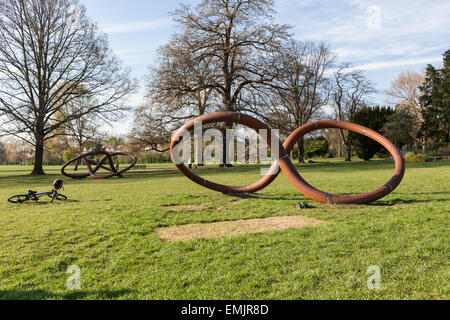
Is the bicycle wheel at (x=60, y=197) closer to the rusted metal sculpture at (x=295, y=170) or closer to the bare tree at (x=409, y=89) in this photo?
the rusted metal sculpture at (x=295, y=170)

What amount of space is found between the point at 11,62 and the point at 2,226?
23.5 metres

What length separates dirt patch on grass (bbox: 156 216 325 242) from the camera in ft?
18.4

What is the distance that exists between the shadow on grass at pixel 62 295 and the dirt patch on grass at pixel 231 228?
6.55 feet

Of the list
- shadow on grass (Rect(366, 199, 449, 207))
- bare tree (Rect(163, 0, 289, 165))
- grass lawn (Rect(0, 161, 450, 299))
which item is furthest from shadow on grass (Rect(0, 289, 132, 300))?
bare tree (Rect(163, 0, 289, 165))

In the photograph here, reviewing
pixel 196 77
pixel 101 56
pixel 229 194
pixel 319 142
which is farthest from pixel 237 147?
pixel 229 194

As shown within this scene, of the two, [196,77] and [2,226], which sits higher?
[196,77]

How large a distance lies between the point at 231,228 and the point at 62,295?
334 centimetres

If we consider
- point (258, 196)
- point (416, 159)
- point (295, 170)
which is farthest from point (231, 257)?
point (416, 159)

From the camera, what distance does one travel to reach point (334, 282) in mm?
3412

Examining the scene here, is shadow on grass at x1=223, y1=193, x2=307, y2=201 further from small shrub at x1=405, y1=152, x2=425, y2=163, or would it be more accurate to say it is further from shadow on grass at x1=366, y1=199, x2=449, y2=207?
small shrub at x1=405, y1=152, x2=425, y2=163

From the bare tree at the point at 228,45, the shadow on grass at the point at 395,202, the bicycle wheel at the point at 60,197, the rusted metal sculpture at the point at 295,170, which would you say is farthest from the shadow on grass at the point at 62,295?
the bare tree at the point at 228,45

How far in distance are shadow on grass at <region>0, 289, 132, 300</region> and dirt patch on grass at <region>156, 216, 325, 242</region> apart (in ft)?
6.55
